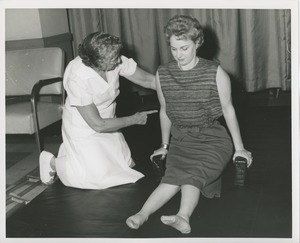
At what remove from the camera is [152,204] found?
4.81 feet

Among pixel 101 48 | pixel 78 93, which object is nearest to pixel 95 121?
pixel 78 93

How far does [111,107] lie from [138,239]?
70 centimetres

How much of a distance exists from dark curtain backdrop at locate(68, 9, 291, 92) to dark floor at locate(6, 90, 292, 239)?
3.62ft

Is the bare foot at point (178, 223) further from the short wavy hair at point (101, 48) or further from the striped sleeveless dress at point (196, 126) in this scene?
the short wavy hair at point (101, 48)

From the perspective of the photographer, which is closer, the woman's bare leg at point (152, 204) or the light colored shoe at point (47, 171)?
the woman's bare leg at point (152, 204)

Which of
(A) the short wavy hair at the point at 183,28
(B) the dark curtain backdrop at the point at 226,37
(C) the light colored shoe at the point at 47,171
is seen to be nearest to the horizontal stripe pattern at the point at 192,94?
(A) the short wavy hair at the point at 183,28

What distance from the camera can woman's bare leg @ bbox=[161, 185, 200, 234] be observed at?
1.36 metres

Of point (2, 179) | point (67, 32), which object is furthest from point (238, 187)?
point (67, 32)

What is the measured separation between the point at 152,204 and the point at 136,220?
9 cm

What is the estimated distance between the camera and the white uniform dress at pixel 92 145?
176 centimetres

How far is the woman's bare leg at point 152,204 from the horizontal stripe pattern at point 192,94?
0.95ft

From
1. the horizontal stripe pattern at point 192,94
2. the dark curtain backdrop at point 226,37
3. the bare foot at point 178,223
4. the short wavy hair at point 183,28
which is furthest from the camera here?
the dark curtain backdrop at point 226,37

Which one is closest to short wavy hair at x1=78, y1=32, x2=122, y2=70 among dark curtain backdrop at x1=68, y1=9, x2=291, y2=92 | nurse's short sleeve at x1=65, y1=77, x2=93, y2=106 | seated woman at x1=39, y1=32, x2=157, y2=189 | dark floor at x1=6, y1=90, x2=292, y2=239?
seated woman at x1=39, y1=32, x2=157, y2=189

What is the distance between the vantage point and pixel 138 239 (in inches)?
54.2
